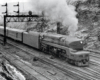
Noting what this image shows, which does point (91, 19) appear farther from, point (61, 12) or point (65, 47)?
point (65, 47)

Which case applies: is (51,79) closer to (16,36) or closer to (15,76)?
(15,76)

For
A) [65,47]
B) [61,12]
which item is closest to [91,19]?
[61,12]

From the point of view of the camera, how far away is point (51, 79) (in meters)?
10.9

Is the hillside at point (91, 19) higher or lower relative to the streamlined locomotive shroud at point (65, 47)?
higher

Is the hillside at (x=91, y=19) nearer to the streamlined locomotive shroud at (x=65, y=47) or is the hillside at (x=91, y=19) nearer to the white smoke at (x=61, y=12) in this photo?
the white smoke at (x=61, y=12)

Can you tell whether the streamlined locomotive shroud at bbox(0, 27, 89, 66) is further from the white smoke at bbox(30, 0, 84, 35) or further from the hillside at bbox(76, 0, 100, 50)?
the hillside at bbox(76, 0, 100, 50)

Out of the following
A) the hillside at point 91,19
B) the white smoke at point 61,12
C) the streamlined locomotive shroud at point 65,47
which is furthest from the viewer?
the hillside at point 91,19

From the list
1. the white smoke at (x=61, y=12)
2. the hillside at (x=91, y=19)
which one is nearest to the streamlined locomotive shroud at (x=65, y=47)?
the white smoke at (x=61, y=12)

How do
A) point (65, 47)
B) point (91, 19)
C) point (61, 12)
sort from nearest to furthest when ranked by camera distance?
1. point (65, 47)
2. point (61, 12)
3. point (91, 19)

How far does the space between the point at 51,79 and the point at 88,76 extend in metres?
2.83

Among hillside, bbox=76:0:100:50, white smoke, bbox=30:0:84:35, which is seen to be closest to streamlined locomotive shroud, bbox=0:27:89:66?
white smoke, bbox=30:0:84:35

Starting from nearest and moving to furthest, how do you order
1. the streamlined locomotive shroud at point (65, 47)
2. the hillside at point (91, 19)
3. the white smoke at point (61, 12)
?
1. the streamlined locomotive shroud at point (65, 47)
2. the white smoke at point (61, 12)
3. the hillside at point (91, 19)

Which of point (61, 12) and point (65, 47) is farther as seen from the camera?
point (61, 12)

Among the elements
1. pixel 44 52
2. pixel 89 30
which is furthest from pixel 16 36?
pixel 89 30
